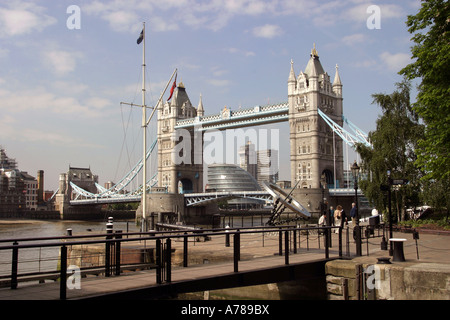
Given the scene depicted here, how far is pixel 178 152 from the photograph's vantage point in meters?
86.9

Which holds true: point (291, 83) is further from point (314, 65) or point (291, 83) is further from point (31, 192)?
point (31, 192)

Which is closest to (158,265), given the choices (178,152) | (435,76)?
(435,76)

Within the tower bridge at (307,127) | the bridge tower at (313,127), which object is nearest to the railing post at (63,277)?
the tower bridge at (307,127)

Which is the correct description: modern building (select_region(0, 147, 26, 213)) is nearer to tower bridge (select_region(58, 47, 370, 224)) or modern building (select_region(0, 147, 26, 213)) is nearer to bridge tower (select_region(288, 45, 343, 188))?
tower bridge (select_region(58, 47, 370, 224))

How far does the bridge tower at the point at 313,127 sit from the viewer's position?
65750mm

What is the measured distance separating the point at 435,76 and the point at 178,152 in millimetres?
73621

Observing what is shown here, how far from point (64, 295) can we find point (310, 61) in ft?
224

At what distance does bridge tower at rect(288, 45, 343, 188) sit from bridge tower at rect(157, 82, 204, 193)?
23.0m

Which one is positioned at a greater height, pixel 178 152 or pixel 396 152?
pixel 178 152

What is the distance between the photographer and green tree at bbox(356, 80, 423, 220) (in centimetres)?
2616

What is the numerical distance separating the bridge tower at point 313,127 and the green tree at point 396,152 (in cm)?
3677
